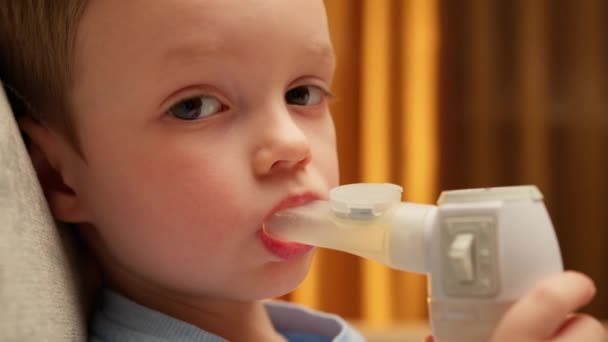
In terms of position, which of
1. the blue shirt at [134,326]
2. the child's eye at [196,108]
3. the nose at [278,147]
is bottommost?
the blue shirt at [134,326]

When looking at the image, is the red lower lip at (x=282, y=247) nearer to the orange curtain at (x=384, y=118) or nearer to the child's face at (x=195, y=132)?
the child's face at (x=195, y=132)

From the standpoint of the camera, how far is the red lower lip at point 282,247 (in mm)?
705

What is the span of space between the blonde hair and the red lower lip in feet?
0.73

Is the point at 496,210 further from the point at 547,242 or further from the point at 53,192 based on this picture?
the point at 53,192

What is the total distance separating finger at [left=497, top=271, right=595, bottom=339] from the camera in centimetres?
48

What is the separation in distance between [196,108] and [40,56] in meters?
0.17

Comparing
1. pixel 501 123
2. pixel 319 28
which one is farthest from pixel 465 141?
pixel 319 28

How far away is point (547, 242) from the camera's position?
0.51 meters

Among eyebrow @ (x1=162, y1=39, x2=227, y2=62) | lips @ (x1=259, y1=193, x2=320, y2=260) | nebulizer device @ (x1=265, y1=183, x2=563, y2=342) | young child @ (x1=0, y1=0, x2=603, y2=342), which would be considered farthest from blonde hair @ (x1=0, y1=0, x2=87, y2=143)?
nebulizer device @ (x1=265, y1=183, x2=563, y2=342)

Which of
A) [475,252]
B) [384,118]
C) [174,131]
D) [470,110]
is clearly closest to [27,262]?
[174,131]

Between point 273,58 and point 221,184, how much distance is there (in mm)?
137

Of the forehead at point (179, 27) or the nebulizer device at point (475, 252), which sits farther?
the forehead at point (179, 27)

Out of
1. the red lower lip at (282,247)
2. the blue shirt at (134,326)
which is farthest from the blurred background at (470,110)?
the red lower lip at (282,247)

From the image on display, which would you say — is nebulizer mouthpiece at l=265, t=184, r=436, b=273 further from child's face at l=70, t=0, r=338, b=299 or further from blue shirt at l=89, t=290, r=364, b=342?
blue shirt at l=89, t=290, r=364, b=342
